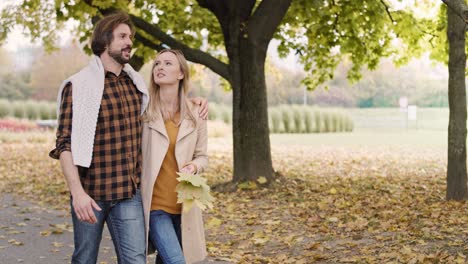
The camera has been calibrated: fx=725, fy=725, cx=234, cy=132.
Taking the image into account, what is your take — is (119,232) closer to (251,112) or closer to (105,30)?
(105,30)

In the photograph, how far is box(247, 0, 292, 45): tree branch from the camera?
12.7 meters

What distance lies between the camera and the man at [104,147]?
382 cm

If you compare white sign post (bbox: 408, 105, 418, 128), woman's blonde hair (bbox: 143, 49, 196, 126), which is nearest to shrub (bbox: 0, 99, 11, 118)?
white sign post (bbox: 408, 105, 418, 128)

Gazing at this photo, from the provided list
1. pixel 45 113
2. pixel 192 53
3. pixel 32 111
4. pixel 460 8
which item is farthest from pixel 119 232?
pixel 32 111

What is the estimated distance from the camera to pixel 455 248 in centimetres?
700

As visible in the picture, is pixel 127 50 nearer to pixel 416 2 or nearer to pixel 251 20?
pixel 251 20

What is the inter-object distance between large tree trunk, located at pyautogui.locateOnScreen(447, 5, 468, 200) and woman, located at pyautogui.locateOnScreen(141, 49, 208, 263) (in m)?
6.65

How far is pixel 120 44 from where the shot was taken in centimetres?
401

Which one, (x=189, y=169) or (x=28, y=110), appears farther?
(x=28, y=110)

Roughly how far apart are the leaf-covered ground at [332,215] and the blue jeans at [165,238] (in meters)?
3.19

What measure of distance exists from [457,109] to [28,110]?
31.1 meters

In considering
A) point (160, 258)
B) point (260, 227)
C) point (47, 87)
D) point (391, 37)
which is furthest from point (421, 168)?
point (47, 87)

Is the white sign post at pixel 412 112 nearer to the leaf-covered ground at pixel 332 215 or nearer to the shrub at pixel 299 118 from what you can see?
the shrub at pixel 299 118

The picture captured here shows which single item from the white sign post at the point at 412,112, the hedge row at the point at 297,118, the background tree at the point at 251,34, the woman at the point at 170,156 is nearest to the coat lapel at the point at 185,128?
the woman at the point at 170,156
